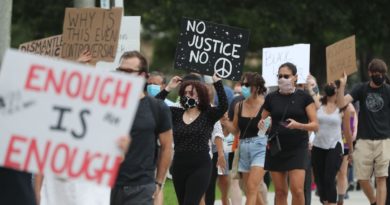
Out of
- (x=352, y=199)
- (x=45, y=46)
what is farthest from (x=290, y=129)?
(x=352, y=199)

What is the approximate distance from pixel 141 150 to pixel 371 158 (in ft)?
19.5

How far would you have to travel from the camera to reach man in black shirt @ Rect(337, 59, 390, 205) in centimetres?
1369

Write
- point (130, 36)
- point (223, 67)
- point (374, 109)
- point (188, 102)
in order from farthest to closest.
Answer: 1. point (374, 109)
2. point (130, 36)
3. point (223, 67)
4. point (188, 102)

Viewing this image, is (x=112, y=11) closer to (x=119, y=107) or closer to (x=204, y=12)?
(x=119, y=107)

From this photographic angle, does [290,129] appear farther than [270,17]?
No

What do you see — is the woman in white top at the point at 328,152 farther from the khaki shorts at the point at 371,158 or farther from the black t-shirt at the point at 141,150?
the black t-shirt at the point at 141,150

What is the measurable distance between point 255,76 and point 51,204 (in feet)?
16.3

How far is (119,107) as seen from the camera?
6.96 metres

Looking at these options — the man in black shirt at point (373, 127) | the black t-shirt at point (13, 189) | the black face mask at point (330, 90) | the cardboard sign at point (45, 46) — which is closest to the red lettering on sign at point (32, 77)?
the black t-shirt at point (13, 189)

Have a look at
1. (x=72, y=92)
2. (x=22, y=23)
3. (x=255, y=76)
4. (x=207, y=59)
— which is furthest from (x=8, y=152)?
(x=22, y=23)

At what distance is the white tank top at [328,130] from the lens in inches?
567

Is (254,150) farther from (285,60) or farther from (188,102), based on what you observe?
(285,60)

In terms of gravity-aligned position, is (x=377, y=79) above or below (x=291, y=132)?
above

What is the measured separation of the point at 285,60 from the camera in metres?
15.1
